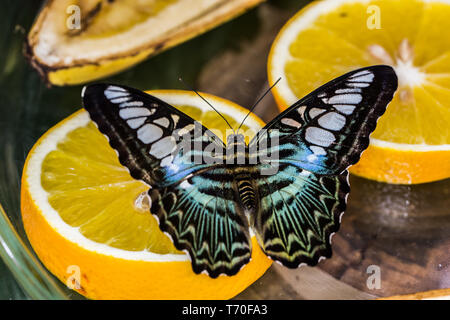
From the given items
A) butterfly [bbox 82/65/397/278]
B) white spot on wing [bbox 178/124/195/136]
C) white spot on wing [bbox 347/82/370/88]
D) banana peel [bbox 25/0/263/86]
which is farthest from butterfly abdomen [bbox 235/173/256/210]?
banana peel [bbox 25/0/263/86]

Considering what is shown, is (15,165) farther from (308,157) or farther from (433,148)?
(433,148)

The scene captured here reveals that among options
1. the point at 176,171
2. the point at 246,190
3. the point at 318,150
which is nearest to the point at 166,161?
the point at 176,171

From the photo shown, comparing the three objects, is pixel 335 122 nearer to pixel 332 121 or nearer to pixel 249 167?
pixel 332 121

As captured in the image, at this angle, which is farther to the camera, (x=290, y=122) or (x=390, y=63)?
(x=390, y=63)

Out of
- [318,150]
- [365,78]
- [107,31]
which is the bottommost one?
[318,150]

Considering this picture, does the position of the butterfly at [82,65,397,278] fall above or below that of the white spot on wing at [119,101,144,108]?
below

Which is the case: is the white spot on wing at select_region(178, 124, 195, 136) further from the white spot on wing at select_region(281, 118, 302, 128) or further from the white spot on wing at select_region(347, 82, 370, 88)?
the white spot on wing at select_region(347, 82, 370, 88)

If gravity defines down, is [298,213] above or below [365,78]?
below
